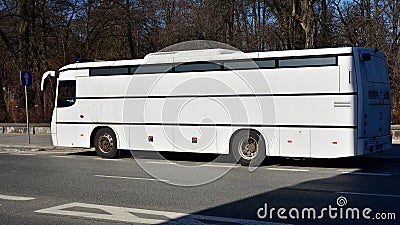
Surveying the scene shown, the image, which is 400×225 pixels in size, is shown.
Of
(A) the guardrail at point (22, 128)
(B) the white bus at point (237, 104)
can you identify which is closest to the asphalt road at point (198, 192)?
(B) the white bus at point (237, 104)

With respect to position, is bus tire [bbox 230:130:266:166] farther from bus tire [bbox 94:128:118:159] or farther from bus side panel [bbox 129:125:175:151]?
bus tire [bbox 94:128:118:159]

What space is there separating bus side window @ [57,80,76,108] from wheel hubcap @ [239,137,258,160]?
628 centimetres

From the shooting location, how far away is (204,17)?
3228 centimetres

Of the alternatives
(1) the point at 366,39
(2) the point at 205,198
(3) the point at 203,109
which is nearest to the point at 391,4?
(1) the point at 366,39

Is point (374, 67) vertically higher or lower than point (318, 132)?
higher

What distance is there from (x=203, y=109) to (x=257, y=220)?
7.55 meters

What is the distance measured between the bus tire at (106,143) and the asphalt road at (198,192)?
44.1 inches

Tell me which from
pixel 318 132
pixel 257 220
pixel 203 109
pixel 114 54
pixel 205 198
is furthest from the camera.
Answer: pixel 114 54

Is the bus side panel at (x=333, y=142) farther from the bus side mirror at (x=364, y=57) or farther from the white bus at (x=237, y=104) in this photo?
the bus side mirror at (x=364, y=57)

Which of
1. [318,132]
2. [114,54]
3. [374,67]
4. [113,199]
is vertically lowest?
[113,199]

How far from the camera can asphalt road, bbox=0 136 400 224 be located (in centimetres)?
843

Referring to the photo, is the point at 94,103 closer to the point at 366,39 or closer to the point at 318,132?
the point at 318,132

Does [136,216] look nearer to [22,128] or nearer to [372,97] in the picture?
[372,97]

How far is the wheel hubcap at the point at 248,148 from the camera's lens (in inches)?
583
